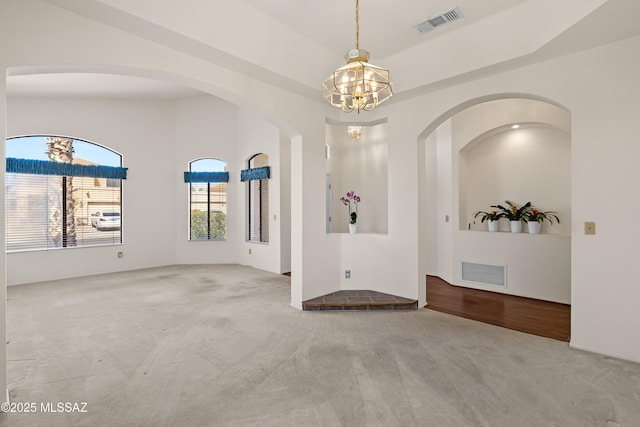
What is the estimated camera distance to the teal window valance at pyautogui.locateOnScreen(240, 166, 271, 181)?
23.2 feet

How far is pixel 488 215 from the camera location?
547 cm

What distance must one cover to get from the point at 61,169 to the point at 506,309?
8428 millimetres

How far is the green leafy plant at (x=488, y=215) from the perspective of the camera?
5391 millimetres

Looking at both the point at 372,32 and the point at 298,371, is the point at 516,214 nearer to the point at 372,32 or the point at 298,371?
the point at 372,32

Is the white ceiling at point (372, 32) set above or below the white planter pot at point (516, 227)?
above

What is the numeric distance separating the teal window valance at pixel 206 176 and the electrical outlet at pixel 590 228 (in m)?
7.02

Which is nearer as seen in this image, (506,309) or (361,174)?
(506,309)

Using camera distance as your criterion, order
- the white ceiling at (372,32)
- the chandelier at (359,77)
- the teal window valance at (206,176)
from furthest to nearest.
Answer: the teal window valance at (206,176)
the white ceiling at (372,32)
the chandelier at (359,77)

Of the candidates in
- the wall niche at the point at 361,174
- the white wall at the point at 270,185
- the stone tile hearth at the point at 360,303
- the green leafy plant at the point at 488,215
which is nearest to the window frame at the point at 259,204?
the white wall at the point at 270,185

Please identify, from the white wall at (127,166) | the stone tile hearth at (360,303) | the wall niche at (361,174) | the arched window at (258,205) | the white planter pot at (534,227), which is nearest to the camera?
the stone tile hearth at (360,303)

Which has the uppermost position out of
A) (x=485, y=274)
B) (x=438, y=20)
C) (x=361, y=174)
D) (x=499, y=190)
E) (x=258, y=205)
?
(x=438, y=20)

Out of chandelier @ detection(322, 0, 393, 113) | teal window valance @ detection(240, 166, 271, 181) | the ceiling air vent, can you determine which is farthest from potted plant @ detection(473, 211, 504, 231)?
teal window valance @ detection(240, 166, 271, 181)

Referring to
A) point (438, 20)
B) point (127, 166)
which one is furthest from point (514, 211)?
point (127, 166)

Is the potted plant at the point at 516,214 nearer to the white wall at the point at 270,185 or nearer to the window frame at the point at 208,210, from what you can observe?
the white wall at the point at 270,185
